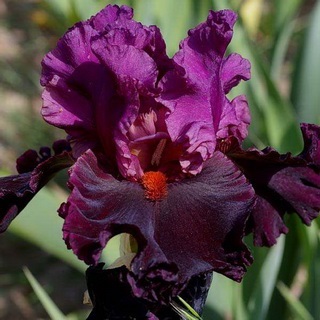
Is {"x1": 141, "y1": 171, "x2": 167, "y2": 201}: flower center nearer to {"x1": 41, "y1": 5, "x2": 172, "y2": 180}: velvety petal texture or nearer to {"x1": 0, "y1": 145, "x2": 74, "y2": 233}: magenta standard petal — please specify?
{"x1": 41, "y1": 5, "x2": 172, "y2": 180}: velvety petal texture

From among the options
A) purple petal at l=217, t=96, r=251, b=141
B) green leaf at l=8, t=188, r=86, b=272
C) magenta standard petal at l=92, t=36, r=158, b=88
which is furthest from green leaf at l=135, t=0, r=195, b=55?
magenta standard petal at l=92, t=36, r=158, b=88

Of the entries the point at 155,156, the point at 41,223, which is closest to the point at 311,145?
the point at 155,156

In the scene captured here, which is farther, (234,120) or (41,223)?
(41,223)

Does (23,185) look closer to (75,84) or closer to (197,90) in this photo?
(75,84)

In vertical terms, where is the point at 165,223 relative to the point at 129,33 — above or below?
below

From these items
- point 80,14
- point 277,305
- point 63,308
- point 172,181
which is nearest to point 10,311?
point 63,308

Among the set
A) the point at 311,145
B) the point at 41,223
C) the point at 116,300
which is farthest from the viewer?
the point at 41,223

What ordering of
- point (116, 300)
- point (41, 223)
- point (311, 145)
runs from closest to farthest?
point (116, 300), point (311, 145), point (41, 223)

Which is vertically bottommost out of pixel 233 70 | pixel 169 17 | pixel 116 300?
pixel 116 300
